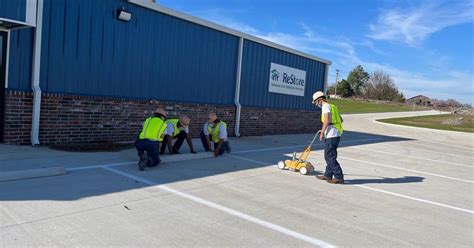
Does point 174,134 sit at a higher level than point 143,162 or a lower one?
higher

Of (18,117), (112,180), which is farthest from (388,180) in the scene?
(18,117)

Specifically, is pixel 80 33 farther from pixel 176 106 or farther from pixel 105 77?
pixel 176 106

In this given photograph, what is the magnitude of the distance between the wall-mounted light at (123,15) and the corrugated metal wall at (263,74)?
19.6 ft

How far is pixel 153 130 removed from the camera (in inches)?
324

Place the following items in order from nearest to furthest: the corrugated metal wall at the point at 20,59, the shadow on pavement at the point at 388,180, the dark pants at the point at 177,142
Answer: the shadow on pavement at the point at 388,180, the corrugated metal wall at the point at 20,59, the dark pants at the point at 177,142

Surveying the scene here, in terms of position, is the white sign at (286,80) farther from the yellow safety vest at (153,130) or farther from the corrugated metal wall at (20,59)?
the corrugated metal wall at (20,59)

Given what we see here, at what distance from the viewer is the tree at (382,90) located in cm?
10931

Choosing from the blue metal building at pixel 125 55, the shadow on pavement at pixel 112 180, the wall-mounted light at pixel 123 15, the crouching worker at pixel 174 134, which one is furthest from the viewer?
the wall-mounted light at pixel 123 15

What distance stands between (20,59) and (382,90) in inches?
4309

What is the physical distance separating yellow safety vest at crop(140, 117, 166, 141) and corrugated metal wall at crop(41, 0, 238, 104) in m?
3.38

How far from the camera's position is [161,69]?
1295 centimetres

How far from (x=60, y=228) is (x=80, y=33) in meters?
7.14

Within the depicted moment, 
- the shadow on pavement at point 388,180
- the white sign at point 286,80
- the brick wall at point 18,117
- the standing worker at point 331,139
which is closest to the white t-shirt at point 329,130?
the standing worker at point 331,139

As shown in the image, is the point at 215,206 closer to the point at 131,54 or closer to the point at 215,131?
the point at 215,131
